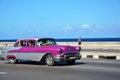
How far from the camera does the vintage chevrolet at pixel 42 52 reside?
18562mm

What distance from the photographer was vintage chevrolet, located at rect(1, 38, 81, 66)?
60.9 feet

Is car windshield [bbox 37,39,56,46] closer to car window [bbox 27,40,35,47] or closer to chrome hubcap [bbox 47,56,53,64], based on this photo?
car window [bbox 27,40,35,47]

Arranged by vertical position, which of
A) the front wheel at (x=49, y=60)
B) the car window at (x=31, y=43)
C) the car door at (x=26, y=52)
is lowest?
→ the front wheel at (x=49, y=60)

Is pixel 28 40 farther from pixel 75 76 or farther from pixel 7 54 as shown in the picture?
pixel 75 76

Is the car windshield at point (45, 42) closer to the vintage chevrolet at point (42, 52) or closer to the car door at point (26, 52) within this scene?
the vintage chevrolet at point (42, 52)

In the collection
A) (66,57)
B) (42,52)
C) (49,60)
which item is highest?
(42,52)

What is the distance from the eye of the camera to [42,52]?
1911 cm

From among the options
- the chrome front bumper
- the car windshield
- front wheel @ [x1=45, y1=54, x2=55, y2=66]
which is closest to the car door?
the car windshield

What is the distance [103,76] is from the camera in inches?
540

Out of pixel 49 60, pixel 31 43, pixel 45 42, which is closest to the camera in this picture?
pixel 49 60

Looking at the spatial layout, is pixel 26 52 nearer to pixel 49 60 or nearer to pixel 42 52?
pixel 42 52

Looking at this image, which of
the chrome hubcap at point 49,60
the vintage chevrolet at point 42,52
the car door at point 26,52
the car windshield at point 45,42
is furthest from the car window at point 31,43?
the chrome hubcap at point 49,60

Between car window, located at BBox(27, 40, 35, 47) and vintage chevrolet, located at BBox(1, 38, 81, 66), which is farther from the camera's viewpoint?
car window, located at BBox(27, 40, 35, 47)

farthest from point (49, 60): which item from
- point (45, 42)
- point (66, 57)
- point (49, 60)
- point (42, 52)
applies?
point (45, 42)
